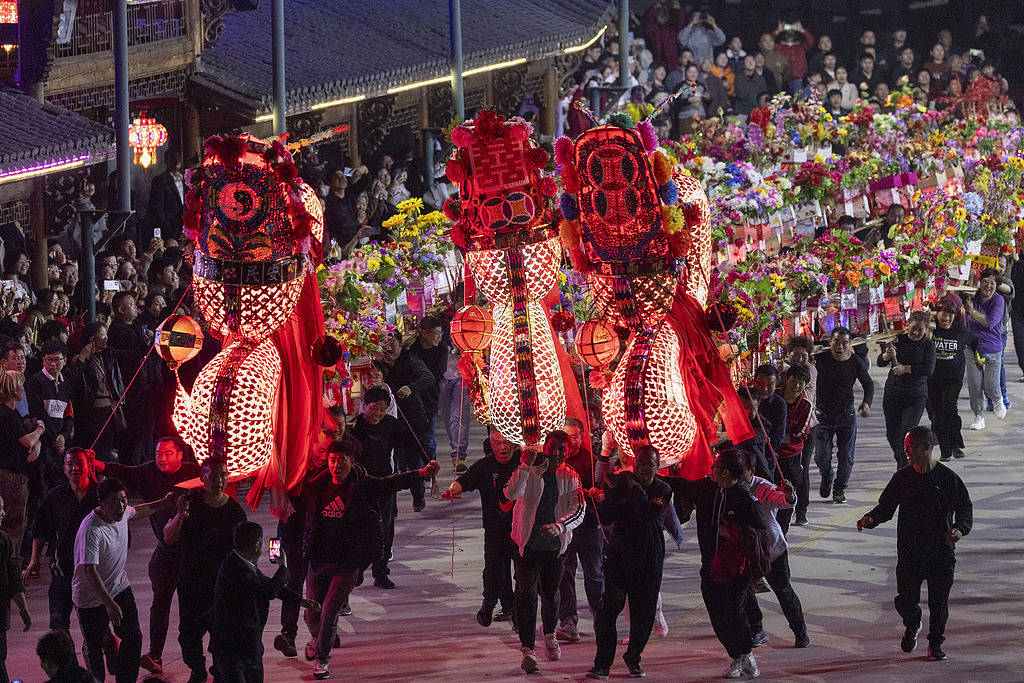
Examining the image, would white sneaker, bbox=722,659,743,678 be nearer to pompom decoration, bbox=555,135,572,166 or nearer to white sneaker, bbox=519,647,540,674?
white sneaker, bbox=519,647,540,674

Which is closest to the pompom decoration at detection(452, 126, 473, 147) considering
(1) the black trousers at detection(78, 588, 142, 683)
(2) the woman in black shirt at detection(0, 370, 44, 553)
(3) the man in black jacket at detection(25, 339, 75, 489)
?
(1) the black trousers at detection(78, 588, 142, 683)

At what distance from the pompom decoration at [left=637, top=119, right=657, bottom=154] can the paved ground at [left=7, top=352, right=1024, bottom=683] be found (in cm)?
266

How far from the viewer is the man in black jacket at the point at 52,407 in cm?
1225

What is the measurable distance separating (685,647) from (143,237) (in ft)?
29.9

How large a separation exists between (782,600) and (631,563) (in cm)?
95

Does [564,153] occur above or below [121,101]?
below

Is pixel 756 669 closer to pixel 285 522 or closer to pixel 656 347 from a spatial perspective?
pixel 656 347

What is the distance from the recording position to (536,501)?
10.0 metres

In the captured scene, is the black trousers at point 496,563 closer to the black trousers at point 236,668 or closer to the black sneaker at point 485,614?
the black sneaker at point 485,614

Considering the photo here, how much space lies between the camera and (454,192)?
20625 mm

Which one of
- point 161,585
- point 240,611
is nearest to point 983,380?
point 161,585

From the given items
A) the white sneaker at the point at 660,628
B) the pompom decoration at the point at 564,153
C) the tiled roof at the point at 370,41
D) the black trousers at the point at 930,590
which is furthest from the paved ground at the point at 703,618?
the tiled roof at the point at 370,41

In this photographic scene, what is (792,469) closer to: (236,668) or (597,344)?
(597,344)

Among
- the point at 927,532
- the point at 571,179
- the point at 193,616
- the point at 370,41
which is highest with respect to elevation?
the point at 370,41
